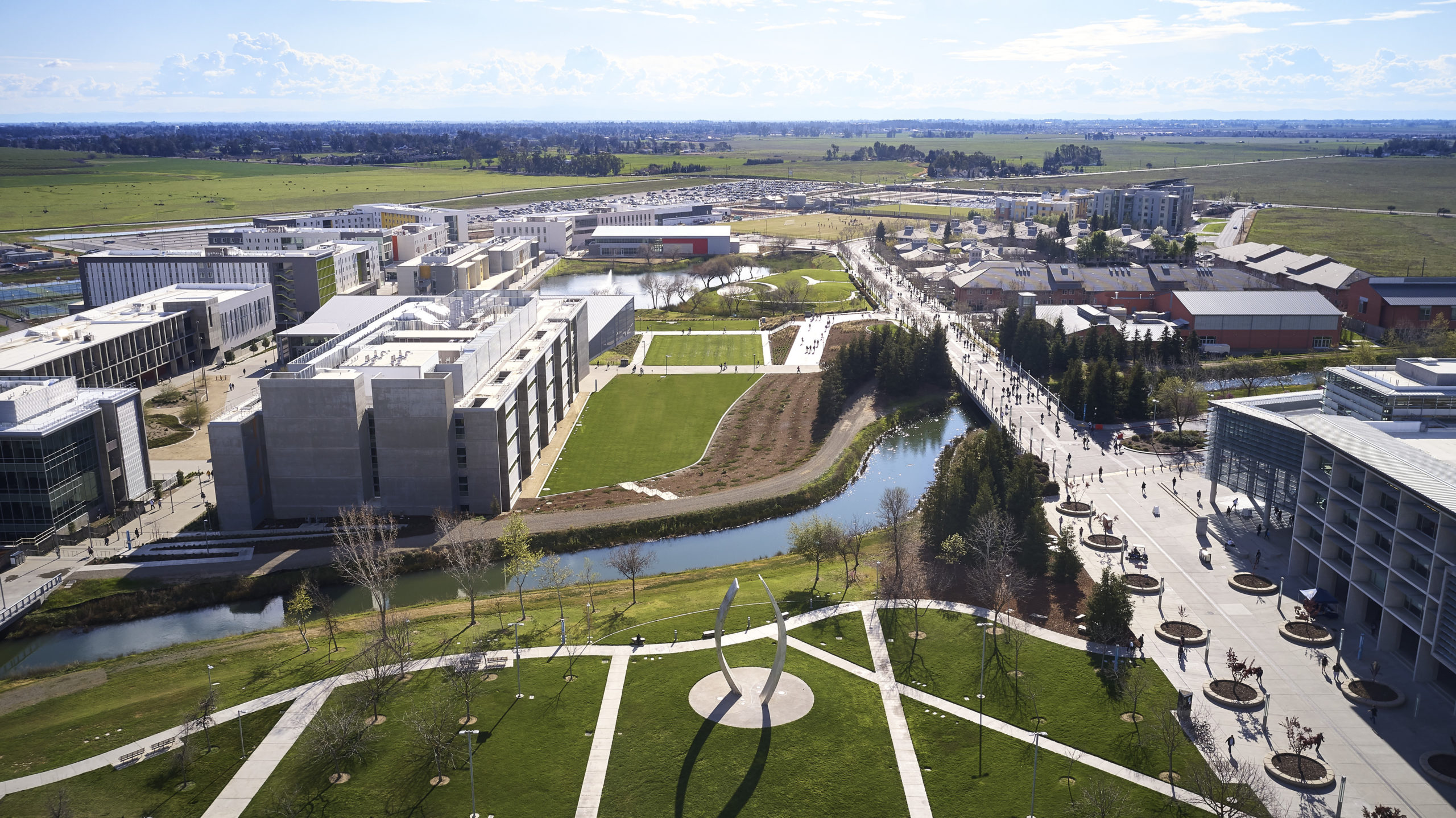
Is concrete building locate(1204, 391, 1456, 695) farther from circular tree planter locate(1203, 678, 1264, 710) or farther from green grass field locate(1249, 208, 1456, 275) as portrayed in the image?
green grass field locate(1249, 208, 1456, 275)

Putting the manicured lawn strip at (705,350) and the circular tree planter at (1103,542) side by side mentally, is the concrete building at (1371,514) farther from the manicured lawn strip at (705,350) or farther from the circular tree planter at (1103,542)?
the manicured lawn strip at (705,350)

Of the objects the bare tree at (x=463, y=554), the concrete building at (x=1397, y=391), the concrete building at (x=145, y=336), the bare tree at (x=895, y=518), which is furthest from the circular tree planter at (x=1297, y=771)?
the concrete building at (x=145, y=336)

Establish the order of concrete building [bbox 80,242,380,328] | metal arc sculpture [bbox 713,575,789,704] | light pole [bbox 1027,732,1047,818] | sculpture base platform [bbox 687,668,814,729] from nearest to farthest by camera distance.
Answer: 1. light pole [bbox 1027,732,1047,818]
2. metal arc sculpture [bbox 713,575,789,704]
3. sculpture base platform [bbox 687,668,814,729]
4. concrete building [bbox 80,242,380,328]

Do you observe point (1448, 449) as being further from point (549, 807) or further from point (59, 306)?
point (59, 306)

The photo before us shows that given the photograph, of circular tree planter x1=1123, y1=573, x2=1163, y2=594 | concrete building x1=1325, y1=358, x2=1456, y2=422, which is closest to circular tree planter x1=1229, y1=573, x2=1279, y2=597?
circular tree planter x1=1123, y1=573, x2=1163, y2=594

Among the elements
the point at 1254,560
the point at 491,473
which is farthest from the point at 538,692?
the point at 1254,560

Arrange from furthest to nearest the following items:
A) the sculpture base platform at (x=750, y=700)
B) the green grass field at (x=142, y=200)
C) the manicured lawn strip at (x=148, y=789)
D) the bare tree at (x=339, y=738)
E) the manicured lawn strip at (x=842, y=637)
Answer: the green grass field at (x=142, y=200), the manicured lawn strip at (x=842, y=637), the sculpture base platform at (x=750, y=700), the bare tree at (x=339, y=738), the manicured lawn strip at (x=148, y=789)

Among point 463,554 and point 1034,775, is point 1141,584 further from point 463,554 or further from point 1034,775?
point 463,554
